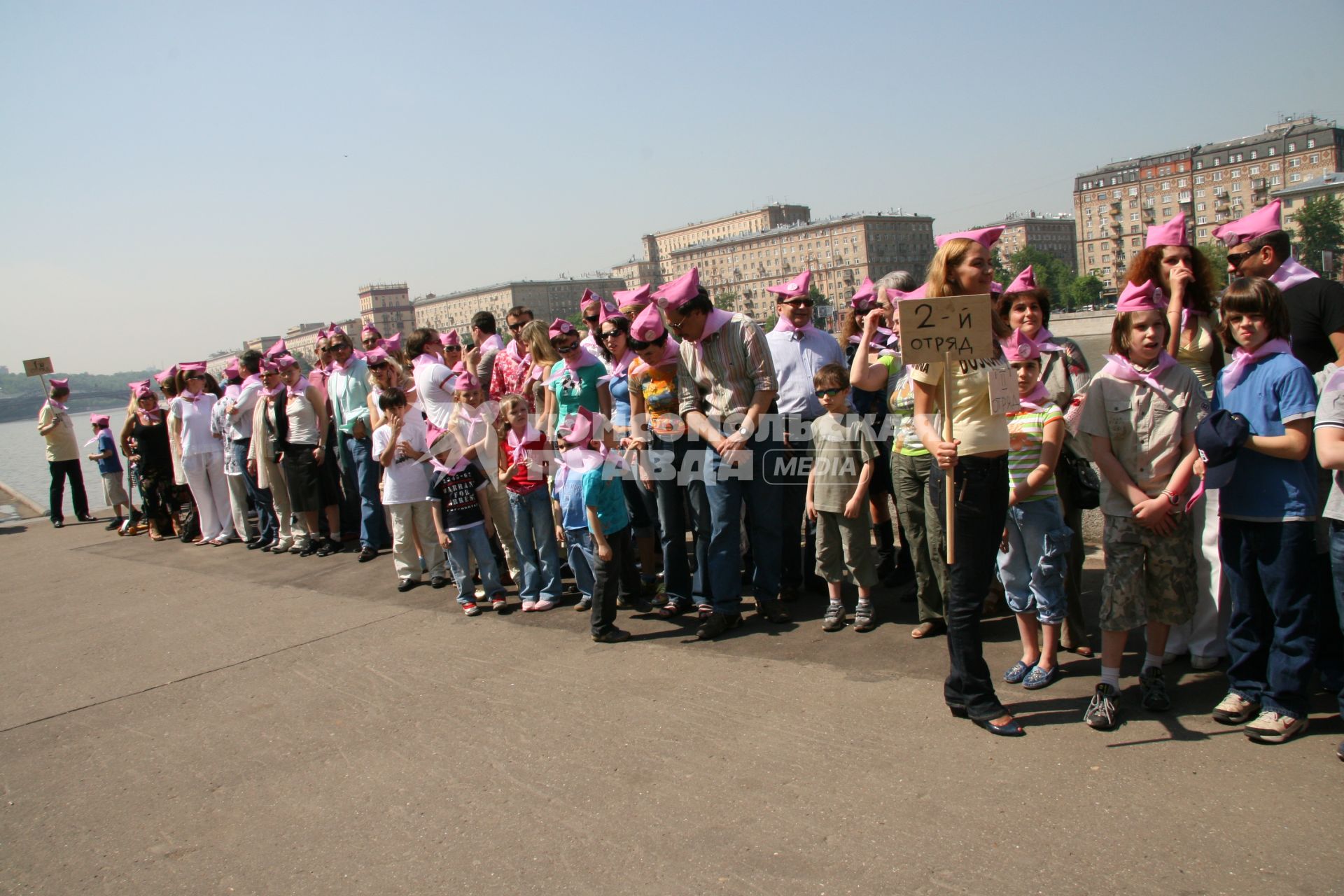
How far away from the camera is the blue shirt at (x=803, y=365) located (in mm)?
6258

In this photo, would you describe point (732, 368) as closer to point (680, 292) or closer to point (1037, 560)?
point (680, 292)

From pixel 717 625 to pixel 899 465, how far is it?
156cm

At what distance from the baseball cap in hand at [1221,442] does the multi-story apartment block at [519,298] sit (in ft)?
539

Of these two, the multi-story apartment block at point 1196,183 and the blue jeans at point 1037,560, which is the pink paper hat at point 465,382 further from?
the multi-story apartment block at point 1196,183

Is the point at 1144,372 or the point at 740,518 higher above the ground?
the point at 1144,372

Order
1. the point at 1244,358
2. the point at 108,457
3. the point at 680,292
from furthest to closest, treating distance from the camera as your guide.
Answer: the point at 108,457 < the point at 680,292 < the point at 1244,358

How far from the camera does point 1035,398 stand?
185 inches

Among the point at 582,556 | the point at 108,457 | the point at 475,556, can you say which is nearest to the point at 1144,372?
the point at 582,556

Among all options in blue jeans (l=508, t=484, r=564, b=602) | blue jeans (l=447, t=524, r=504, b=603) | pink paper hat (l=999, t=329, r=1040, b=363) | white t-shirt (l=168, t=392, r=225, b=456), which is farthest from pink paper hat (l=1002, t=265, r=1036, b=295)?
white t-shirt (l=168, t=392, r=225, b=456)

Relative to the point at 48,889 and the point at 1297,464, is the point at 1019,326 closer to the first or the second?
the point at 1297,464

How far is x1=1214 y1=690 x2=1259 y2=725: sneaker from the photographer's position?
3.85 meters

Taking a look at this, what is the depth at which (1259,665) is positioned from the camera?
3.91 m

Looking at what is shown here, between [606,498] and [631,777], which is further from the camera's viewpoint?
[606,498]

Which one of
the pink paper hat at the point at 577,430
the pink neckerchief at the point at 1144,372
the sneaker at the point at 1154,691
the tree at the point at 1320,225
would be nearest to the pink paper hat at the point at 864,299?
the pink paper hat at the point at 577,430
